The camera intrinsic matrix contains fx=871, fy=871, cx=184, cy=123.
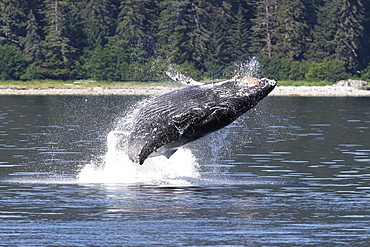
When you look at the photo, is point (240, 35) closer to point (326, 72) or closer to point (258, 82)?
point (326, 72)

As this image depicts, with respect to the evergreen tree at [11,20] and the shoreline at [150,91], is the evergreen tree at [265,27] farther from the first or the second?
the evergreen tree at [11,20]

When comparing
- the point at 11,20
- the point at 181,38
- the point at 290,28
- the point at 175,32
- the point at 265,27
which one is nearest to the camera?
the point at 181,38

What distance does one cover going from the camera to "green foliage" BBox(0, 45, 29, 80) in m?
137

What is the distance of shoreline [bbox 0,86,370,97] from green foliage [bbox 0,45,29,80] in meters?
11.6

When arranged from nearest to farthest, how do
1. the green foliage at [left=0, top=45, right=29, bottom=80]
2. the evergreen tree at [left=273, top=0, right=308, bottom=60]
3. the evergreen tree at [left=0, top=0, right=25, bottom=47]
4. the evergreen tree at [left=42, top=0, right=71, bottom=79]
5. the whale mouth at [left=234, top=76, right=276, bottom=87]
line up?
the whale mouth at [left=234, top=76, right=276, bottom=87] < the green foliage at [left=0, top=45, right=29, bottom=80] < the evergreen tree at [left=42, top=0, right=71, bottom=79] < the evergreen tree at [left=0, top=0, right=25, bottom=47] < the evergreen tree at [left=273, top=0, right=308, bottom=60]

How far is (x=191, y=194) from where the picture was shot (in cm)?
2408

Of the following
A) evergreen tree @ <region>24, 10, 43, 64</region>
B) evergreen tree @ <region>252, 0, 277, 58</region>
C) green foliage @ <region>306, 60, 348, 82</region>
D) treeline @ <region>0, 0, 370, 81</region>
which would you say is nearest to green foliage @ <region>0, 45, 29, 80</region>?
treeline @ <region>0, 0, 370, 81</region>

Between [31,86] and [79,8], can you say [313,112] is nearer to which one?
[31,86]

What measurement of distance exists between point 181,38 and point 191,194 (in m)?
119

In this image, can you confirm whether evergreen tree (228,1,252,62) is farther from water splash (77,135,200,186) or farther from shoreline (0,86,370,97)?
water splash (77,135,200,186)

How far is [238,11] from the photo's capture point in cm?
15275

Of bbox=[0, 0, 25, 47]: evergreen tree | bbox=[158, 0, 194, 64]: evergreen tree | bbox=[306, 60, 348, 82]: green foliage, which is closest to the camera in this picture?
bbox=[158, 0, 194, 64]: evergreen tree

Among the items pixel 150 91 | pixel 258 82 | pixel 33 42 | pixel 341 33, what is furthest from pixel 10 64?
pixel 258 82

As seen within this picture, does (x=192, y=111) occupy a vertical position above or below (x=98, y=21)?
below
